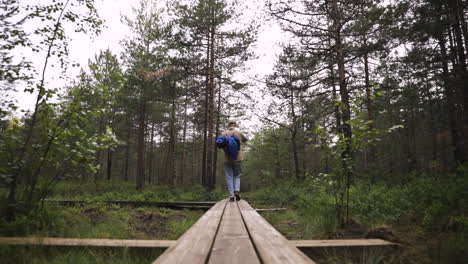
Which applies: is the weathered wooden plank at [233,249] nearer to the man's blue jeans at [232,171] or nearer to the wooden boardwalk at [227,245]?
the wooden boardwalk at [227,245]

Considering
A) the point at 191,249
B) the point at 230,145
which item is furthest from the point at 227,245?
the point at 230,145

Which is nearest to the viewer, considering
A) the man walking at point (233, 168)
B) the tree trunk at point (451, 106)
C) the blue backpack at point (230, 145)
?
the blue backpack at point (230, 145)

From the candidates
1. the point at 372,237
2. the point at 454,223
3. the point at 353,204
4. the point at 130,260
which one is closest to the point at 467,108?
the point at 353,204

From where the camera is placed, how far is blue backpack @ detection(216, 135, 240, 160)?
5880mm

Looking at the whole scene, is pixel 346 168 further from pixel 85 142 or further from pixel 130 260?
pixel 85 142

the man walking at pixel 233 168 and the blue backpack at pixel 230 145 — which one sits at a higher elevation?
the blue backpack at pixel 230 145

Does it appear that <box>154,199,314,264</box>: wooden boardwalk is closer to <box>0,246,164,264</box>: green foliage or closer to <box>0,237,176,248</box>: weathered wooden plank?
<box>0,237,176,248</box>: weathered wooden plank

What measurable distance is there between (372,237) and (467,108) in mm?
11779

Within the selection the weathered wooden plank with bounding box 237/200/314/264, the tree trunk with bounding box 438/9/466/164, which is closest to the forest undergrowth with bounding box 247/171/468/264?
the weathered wooden plank with bounding box 237/200/314/264

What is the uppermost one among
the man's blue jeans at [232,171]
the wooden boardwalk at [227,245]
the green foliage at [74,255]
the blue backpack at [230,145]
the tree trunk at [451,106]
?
the tree trunk at [451,106]

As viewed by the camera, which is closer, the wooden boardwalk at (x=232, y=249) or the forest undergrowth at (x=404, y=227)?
the wooden boardwalk at (x=232, y=249)

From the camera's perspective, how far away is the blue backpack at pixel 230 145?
231 inches

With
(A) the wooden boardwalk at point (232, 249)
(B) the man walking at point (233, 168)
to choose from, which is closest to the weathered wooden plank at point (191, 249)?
(A) the wooden boardwalk at point (232, 249)

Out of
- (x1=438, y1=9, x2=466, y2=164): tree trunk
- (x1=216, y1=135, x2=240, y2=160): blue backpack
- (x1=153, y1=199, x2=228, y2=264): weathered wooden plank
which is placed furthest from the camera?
(x1=438, y1=9, x2=466, y2=164): tree trunk
